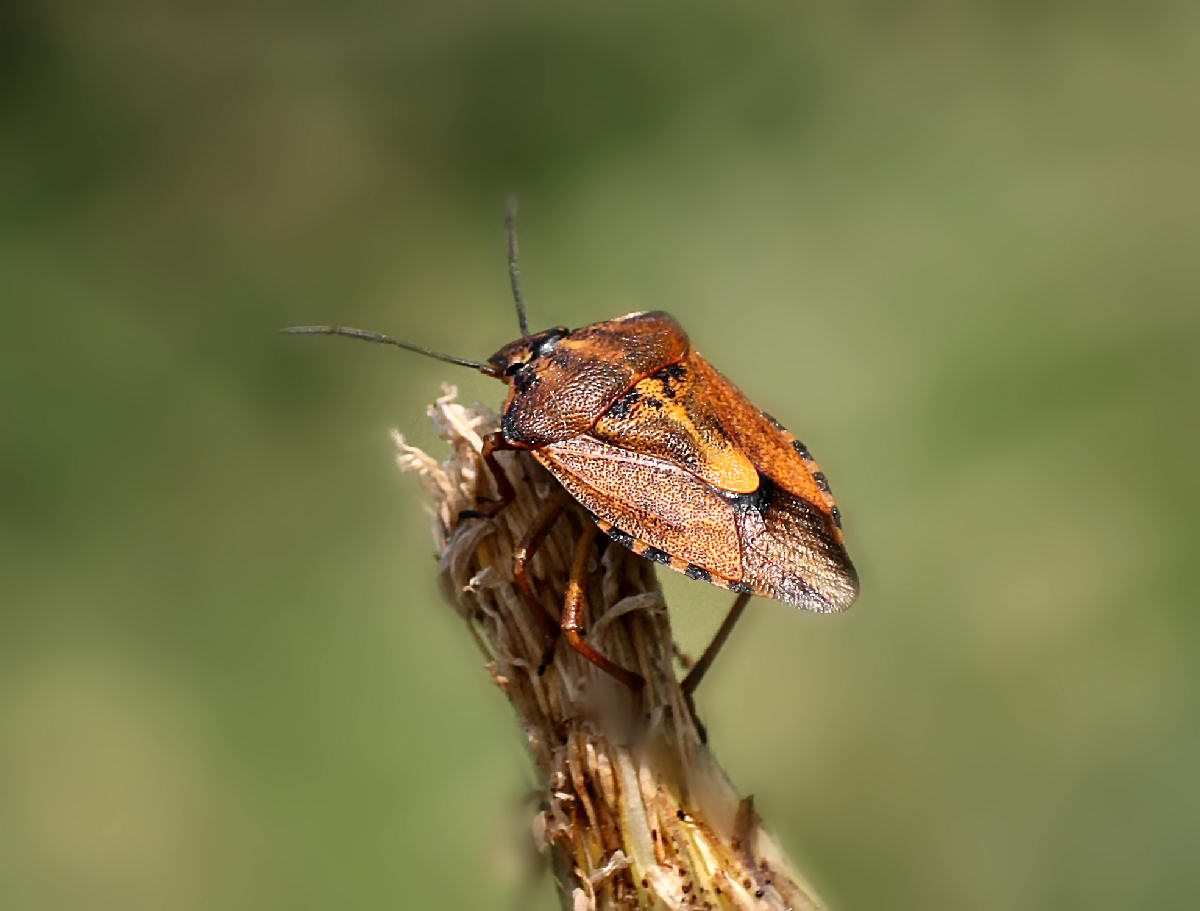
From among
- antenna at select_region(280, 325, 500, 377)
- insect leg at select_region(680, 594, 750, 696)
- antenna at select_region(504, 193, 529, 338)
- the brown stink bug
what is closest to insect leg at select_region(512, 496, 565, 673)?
the brown stink bug

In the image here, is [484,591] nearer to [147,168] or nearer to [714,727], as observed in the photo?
[714,727]

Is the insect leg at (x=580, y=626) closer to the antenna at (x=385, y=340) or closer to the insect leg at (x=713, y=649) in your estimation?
the insect leg at (x=713, y=649)

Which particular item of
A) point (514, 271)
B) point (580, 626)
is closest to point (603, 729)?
point (580, 626)

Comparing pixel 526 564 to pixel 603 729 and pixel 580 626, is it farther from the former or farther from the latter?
pixel 603 729

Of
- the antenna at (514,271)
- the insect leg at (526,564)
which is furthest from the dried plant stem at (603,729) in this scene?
the antenna at (514,271)

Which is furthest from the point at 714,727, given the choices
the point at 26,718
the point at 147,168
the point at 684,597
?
the point at 147,168
